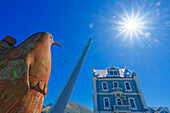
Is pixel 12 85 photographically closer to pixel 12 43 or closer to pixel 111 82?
pixel 12 43

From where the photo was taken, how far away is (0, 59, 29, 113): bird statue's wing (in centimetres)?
95

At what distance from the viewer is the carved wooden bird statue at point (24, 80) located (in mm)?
982

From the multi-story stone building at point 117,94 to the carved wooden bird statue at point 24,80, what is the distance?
15472 mm

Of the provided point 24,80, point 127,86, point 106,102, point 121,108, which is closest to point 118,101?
point 121,108

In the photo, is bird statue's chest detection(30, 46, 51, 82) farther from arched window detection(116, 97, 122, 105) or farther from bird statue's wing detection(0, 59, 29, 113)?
→ arched window detection(116, 97, 122, 105)

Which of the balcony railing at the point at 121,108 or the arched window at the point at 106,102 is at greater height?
the arched window at the point at 106,102

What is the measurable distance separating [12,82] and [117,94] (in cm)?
1742

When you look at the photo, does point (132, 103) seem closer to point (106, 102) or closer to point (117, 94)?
point (117, 94)

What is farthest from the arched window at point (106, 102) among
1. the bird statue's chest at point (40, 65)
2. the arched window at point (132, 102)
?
the bird statue's chest at point (40, 65)

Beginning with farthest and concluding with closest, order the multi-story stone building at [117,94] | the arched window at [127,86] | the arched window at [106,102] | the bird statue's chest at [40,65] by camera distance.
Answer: the arched window at [127,86]
the arched window at [106,102]
the multi-story stone building at [117,94]
the bird statue's chest at [40,65]

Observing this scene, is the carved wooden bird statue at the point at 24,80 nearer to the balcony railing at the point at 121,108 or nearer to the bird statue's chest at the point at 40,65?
the bird statue's chest at the point at 40,65

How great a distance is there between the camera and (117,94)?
52.6ft

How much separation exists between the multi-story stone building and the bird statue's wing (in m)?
15.7

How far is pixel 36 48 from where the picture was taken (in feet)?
4.90
